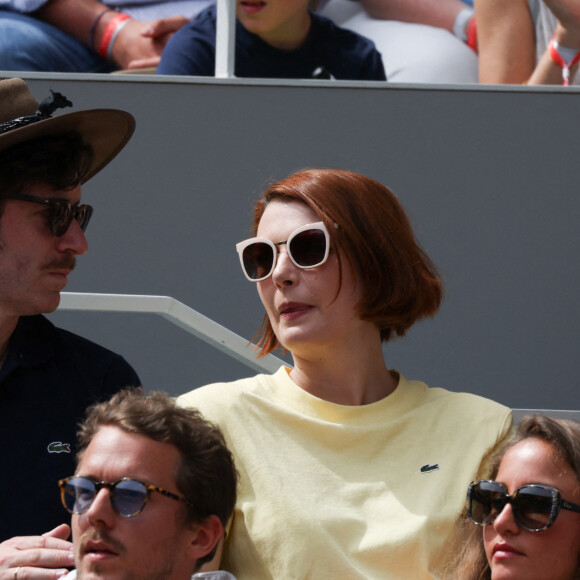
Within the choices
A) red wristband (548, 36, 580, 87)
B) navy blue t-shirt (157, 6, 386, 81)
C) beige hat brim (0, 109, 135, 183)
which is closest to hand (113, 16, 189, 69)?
navy blue t-shirt (157, 6, 386, 81)

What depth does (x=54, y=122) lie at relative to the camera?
2.72m

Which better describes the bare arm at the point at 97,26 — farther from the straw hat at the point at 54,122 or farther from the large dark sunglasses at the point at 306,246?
the large dark sunglasses at the point at 306,246

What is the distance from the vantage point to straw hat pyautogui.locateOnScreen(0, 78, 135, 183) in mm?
2693

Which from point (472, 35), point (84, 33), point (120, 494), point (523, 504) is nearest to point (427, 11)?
point (472, 35)

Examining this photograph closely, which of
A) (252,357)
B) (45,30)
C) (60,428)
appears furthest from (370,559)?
(45,30)

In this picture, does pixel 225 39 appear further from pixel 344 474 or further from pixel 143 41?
pixel 344 474

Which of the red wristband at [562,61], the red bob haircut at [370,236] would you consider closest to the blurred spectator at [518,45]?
the red wristband at [562,61]

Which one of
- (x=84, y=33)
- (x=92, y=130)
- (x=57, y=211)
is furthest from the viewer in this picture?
(x=84, y=33)

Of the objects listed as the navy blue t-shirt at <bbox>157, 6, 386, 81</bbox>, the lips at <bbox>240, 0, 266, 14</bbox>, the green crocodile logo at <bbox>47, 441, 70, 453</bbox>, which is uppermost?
the lips at <bbox>240, 0, 266, 14</bbox>

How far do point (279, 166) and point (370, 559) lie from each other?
2600mm

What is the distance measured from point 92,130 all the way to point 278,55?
2145 mm

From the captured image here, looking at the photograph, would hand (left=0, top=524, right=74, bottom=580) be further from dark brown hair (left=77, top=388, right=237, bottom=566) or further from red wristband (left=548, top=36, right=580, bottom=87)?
red wristband (left=548, top=36, right=580, bottom=87)

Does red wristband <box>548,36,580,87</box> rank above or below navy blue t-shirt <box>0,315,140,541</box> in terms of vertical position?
above

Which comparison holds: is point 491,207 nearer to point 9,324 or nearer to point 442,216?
point 442,216
